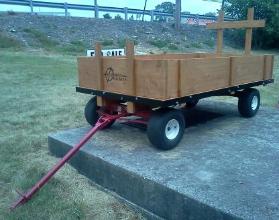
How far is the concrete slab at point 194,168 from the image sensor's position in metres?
3.16

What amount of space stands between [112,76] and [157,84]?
75 cm

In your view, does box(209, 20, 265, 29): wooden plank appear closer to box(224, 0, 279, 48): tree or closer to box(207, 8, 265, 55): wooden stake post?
box(207, 8, 265, 55): wooden stake post

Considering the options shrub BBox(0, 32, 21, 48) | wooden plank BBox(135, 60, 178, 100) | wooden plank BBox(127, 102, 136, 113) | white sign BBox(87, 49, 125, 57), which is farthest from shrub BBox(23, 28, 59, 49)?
wooden plank BBox(135, 60, 178, 100)

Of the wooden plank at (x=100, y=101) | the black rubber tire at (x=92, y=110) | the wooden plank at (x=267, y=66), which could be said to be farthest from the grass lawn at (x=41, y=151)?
the wooden plank at (x=267, y=66)

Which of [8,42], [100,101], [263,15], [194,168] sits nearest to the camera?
[194,168]

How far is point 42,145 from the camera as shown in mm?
5430

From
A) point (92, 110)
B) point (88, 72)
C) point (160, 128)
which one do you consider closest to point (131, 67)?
point (160, 128)

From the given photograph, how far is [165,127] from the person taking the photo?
4.18 meters

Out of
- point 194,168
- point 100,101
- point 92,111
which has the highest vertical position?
point 100,101

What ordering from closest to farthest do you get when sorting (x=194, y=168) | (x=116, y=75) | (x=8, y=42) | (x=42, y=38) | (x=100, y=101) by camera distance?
1. (x=194, y=168)
2. (x=116, y=75)
3. (x=100, y=101)
4. (x=8, y=42)
5. (x=42, y=38)

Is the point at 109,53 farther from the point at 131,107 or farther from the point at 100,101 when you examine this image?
the point at 131,107

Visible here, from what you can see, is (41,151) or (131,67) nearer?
(131,67)

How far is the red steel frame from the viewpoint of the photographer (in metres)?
3.75

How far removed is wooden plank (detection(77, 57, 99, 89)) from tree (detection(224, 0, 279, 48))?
25016 mm
